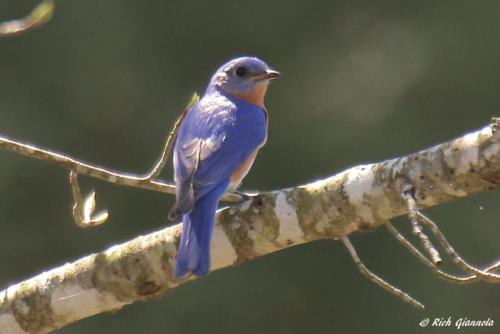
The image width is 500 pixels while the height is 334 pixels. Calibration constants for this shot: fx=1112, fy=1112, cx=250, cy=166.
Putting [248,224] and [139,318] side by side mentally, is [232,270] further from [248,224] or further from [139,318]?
[248,224]

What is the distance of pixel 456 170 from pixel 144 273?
116cm

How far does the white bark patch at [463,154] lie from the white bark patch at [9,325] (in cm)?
162

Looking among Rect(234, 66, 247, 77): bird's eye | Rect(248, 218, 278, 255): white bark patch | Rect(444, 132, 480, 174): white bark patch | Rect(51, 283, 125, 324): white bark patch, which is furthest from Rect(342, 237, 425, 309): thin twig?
Rect(234, 66, 247, 77): bird's eye

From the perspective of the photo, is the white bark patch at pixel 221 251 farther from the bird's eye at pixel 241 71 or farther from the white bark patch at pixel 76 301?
the bird's eye at pixel 241 71

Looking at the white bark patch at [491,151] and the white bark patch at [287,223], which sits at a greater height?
the white bark patch at [491,151]

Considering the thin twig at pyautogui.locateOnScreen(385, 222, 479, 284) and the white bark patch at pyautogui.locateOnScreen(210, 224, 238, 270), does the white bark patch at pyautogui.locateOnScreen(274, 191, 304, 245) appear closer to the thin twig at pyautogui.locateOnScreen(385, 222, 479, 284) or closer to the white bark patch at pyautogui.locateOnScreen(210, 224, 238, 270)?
the white bark patch at pyautogui.locateOnScreen(210, 224, 238, 270)

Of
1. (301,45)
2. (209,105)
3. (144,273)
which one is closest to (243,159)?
(209,105)

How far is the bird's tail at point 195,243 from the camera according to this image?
3639mm

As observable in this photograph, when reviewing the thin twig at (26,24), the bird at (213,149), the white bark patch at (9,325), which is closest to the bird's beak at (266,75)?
the bird at (213,149)

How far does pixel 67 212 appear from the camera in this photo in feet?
26.6

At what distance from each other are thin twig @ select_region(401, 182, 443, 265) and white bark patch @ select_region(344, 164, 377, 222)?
0.44 feet

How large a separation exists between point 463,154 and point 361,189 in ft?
1.21

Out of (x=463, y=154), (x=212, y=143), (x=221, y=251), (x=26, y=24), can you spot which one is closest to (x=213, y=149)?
(x=212, y=143)

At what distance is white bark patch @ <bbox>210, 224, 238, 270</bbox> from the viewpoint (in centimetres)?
385
